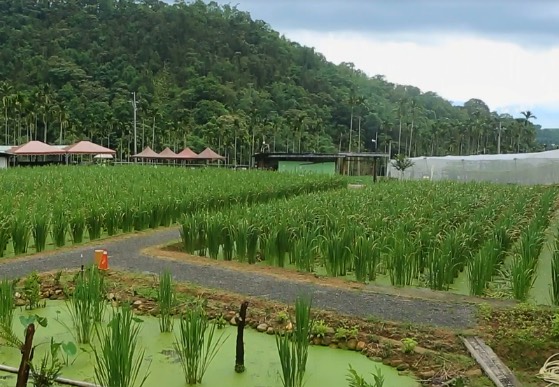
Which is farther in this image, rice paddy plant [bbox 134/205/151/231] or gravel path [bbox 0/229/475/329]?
rice paddy plant [bbox 134/205/151/231]

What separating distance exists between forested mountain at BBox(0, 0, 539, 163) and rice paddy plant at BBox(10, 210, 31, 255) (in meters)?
37.8

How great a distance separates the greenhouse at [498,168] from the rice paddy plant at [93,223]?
22407 mm

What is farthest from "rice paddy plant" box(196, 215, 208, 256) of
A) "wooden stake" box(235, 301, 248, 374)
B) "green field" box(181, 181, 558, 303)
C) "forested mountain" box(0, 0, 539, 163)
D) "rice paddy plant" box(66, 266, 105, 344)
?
"forested mountain" box(0, 0, 539, 163)

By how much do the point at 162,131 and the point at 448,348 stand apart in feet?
164

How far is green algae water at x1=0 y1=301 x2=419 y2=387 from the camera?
3.93 metres

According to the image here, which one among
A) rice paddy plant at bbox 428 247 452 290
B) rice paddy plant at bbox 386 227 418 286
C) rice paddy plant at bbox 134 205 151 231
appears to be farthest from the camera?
rice paddy plant at bbox 134 205 151 231

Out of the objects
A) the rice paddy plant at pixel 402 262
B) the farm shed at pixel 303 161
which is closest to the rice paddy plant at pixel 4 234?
the rice paddy plant at pixel 402 262

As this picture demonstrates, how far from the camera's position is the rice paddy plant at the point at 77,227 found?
934cm

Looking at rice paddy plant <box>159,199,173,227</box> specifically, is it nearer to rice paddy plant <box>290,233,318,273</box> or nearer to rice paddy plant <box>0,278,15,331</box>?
rice paddy plant <box>290,233,318,273</box>

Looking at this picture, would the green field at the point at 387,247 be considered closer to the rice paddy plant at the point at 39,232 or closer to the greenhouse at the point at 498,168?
the rice paddy plant at the point at 39,232

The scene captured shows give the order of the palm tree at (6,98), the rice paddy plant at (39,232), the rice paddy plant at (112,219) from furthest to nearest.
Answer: the palm tree at (6,98), the rice paddy plant at (112,219), the rice paddy plant at (39,232)

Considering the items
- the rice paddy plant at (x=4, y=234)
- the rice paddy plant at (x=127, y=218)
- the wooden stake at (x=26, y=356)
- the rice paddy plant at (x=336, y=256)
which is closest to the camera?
the wooden stake at (x=26, y=356)

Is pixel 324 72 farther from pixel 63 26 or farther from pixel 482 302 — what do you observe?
pixel 482 302

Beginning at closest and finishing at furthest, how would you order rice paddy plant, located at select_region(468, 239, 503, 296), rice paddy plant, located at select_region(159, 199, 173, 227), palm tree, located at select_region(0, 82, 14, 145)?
rice paddy plant, located at select_region(468, 239, 503, 296) < rice paddy plant, located at select_region(159, 199, 173, 227) < palm tree, located at select_region(0, 82, 14, 145)
